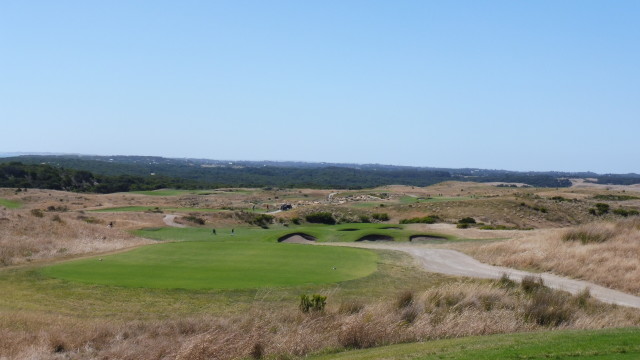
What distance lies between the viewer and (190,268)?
65.1 ft

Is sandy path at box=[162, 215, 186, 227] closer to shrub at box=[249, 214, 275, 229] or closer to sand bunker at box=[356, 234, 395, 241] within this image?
shrub at box=[249, 214, 275, 229]

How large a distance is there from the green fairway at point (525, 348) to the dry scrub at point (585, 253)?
30.4ft

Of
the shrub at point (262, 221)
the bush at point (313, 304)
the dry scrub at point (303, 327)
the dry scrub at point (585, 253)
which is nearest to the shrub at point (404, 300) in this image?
the dry scrub at point (303, 327)

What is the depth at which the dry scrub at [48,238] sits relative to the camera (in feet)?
83.2

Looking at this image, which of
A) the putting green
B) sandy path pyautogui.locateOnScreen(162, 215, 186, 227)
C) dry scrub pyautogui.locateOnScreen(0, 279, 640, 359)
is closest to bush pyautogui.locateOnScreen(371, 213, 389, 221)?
sandy path pyautogui.locateOnScreen(162, 215, 186, 227)

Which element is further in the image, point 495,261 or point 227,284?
point 495,261

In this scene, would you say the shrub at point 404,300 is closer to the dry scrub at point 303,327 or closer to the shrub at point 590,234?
the dry scrub at point 303,327

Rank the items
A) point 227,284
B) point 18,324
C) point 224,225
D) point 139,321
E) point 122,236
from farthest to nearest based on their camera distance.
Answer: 1. point 224,225
2. point 122,236
3. point 227,284
4. point 139,321
5. point 18,324

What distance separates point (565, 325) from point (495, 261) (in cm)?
1062

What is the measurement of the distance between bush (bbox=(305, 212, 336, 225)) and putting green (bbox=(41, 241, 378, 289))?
97.2 feet

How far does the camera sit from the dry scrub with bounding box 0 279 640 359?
35.7 feet

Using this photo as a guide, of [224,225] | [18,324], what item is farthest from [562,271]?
[224,225]

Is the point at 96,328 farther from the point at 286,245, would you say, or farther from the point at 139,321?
the point at 286,245

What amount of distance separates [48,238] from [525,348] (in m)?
27.7
